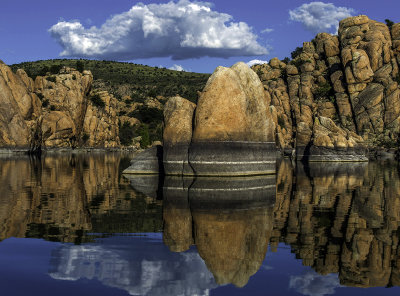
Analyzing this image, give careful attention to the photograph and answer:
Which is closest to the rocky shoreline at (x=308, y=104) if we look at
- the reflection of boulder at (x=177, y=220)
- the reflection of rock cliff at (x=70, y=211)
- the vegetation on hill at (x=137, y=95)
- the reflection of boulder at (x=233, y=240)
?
the vegetation on hill at (x=137, y=95)

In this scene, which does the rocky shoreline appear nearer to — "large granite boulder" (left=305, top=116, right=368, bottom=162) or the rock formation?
"large granite boulder" (left=305, top=116, right=368, bottom=162)

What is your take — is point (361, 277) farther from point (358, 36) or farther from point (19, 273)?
point (358, 36)

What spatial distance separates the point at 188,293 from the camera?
8.78 meters

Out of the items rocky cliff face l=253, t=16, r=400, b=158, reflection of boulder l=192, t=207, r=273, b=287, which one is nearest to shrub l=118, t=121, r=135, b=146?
rocky cliff face l=253, t=16, r=400, b=158

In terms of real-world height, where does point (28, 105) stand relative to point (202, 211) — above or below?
above

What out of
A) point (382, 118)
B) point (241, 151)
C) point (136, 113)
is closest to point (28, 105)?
point (136, 113)

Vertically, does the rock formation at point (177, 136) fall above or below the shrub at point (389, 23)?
below

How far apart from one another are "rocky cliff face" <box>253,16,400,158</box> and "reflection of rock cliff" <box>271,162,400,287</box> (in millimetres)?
74014

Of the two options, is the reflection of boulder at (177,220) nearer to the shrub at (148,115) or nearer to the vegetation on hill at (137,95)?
the vegetation on hill at (137,95)

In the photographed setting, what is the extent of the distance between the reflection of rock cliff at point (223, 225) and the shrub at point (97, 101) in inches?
4196

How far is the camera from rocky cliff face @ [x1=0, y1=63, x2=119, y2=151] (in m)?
92.0

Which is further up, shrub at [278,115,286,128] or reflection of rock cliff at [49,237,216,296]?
shrub at [278,115,286,128]

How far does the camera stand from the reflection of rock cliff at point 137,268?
29.9ft

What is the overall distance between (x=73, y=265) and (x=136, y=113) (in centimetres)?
15435
